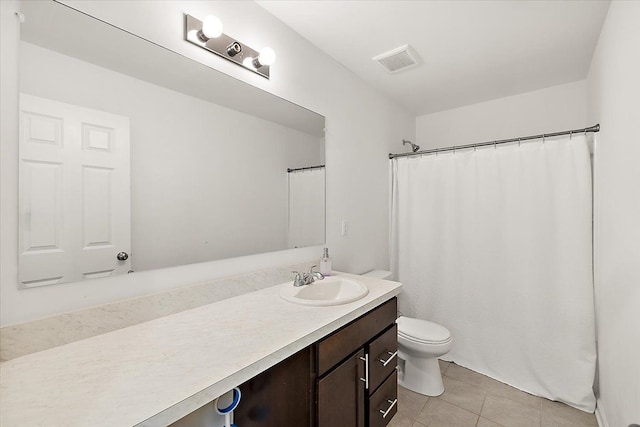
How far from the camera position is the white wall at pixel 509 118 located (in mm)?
2352

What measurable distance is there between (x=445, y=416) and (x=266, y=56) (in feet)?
7.63

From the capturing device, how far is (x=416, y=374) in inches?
79.0

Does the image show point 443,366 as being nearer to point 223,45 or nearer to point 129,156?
point 129,156

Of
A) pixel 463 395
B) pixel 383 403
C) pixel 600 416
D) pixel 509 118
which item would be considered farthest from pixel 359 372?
pixel 509 118

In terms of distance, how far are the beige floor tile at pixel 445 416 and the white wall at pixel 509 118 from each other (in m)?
2.24

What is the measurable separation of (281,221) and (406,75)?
1.55 meters

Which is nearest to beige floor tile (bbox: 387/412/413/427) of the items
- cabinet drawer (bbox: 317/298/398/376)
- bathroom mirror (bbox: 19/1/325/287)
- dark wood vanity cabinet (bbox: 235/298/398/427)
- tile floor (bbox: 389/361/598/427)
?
tile floor (bbox: 389/361/598/427)

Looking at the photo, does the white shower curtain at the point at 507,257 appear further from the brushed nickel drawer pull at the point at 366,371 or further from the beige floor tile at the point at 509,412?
the brushed nickel drawer pull at the point at 366,371

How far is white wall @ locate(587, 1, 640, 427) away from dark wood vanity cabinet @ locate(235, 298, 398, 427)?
3.27 ft

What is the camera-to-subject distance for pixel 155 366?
0.76 metres

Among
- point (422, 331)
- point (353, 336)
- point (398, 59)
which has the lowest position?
point (422, 331)

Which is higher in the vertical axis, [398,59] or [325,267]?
[398,59]

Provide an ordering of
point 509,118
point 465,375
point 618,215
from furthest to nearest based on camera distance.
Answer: point 509,118
point 465,375
point 618,215

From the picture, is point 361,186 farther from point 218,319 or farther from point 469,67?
point 218,319
